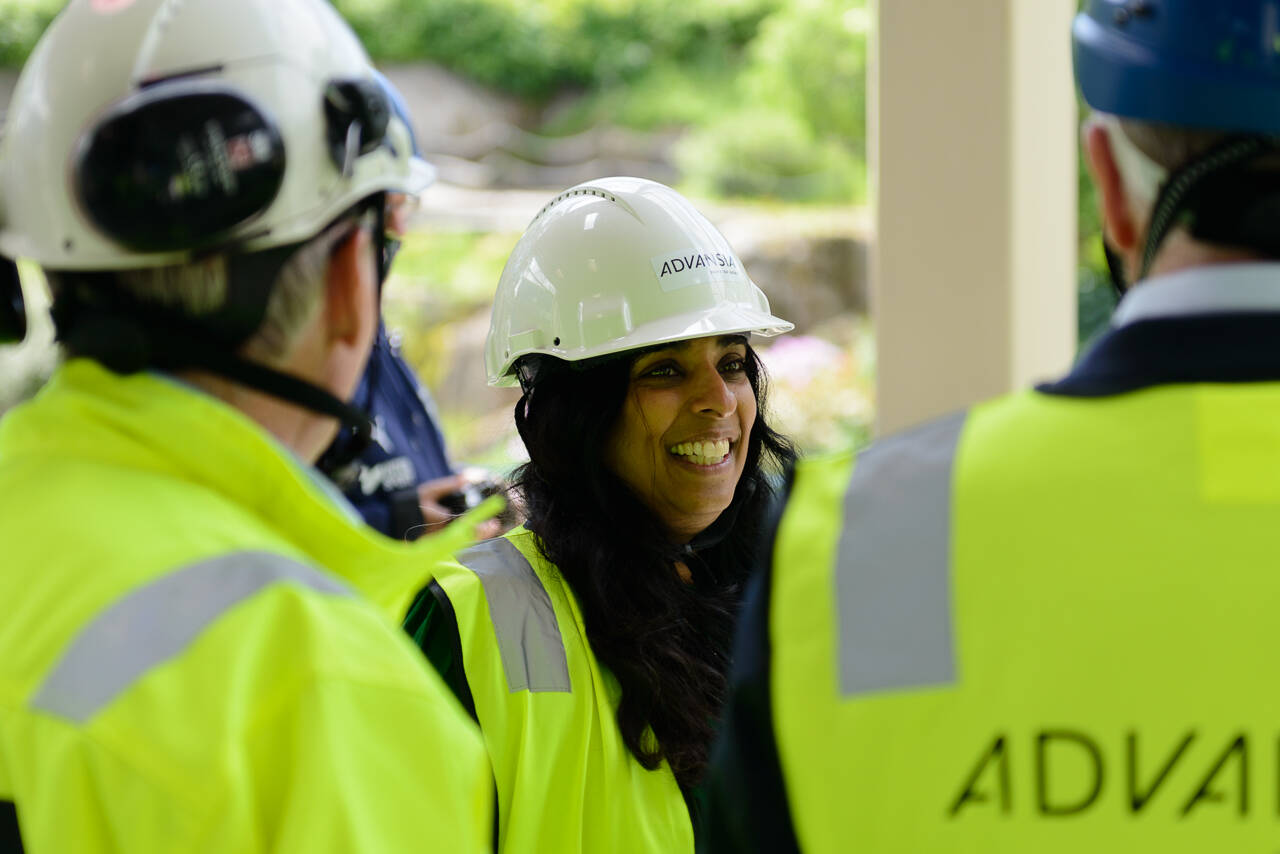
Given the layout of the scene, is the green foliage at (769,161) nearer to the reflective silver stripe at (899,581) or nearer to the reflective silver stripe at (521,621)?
the reflective silver stripe at (521,621)

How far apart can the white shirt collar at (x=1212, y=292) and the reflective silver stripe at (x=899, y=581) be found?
21 cm

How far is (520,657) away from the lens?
217 centimetres

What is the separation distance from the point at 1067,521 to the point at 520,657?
43.8 inches

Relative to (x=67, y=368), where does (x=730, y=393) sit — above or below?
below

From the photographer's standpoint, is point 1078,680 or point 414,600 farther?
point 414,600

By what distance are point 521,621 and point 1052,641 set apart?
1.13 meters

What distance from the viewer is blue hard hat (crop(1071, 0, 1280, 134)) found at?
1.25m

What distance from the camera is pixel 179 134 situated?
133 centimetres

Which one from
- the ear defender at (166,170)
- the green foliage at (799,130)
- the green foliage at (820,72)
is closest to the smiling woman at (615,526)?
the ear defender at (166,170)

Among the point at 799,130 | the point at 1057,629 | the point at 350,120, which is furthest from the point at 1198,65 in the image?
the point at 799,130

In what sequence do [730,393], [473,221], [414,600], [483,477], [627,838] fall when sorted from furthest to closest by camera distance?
[473,221] → [483,477] → [730,393] → [414,600] → [627,838]

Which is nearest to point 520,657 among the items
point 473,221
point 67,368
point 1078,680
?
point 67,368

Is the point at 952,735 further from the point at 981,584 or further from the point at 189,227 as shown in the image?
the point at 189,227

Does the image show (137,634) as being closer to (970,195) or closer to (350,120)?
(350,120)
